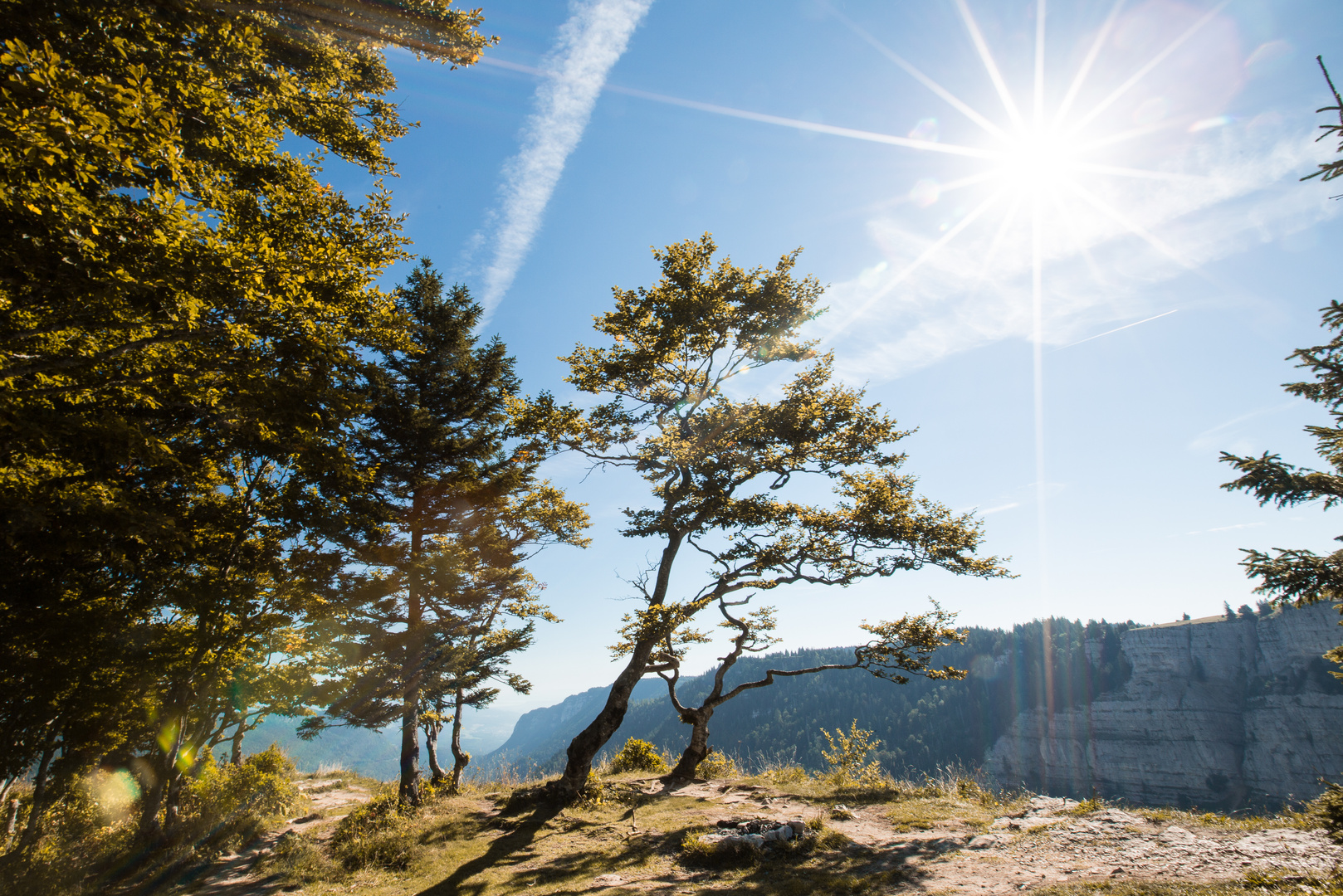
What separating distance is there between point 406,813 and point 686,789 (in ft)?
22.4

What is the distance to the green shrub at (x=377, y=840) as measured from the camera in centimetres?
888

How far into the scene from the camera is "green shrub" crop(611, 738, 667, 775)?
17.6 m

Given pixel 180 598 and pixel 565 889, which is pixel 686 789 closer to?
pixel 565 889

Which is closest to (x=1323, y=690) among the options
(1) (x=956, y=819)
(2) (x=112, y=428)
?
(1) (x=956, y=819)

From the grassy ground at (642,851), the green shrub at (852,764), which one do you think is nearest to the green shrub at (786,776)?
the green shrub at (852,764)

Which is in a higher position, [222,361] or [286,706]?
[222,361]

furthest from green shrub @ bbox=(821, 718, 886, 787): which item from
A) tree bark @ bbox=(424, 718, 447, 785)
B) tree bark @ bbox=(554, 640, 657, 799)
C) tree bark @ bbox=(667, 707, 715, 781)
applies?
tree bark @ bbox=(424, 718, 447, 785)

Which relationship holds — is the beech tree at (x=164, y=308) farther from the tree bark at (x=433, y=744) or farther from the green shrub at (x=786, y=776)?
the green shrub at (x=786, y=776)

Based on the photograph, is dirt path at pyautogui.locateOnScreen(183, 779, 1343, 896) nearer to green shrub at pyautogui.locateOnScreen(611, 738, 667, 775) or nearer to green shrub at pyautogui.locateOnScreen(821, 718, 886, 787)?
green shrub at pyautogui.locateOnScreen(821, 718, 886, 787)

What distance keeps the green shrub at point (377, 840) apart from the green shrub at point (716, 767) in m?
8.22

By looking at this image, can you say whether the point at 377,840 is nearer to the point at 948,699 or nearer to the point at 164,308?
the point at 164,308

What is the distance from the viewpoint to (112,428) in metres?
6.78

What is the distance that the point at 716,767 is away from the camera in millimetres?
16203

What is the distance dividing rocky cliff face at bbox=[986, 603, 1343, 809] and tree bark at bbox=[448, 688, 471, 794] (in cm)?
14119
